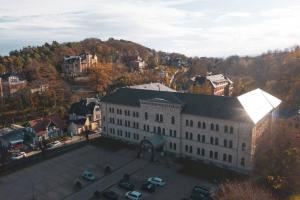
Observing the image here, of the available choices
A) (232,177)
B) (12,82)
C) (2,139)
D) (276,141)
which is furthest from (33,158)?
(12,82)

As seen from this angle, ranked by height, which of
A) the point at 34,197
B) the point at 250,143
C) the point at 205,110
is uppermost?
the point at 205,110

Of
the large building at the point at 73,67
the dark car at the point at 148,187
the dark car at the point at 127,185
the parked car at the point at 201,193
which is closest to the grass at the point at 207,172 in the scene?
the parked car at the point at 201,193

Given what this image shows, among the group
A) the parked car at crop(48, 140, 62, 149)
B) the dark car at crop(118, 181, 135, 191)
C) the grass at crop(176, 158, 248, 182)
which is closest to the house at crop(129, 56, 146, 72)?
the parked car at crop(48, 140, 62, 149)

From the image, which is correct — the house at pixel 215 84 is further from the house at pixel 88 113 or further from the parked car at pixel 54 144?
the parked car at pixel 54 144

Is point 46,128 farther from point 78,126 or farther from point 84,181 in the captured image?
point 84,181

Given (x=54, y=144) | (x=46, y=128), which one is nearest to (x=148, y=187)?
(x=54, y=144)

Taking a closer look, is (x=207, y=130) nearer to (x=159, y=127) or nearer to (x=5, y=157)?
(x=159, y=127)
